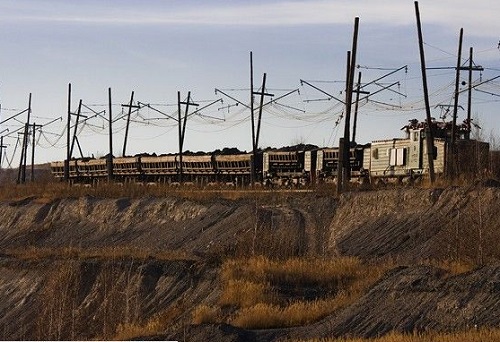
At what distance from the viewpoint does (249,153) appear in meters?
72.5

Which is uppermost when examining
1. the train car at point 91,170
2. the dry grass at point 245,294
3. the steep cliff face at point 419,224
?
the train car at point 91,170

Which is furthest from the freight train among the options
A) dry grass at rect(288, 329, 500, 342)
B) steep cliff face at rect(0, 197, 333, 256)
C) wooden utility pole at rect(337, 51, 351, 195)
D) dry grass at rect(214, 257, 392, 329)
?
dry grass at rect(288, 329, 500, 342)

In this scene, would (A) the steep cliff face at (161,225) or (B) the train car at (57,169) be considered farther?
(B) the train car at (57,169)

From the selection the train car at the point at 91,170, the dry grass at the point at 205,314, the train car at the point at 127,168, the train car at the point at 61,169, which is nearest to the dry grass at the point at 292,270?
the dry grass at the point at 205,314

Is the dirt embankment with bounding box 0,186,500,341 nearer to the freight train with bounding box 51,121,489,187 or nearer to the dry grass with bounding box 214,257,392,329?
the dry grass with bounding box 214,257,392,329

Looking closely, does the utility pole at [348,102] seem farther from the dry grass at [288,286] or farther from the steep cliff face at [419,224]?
the dry grass at [288,286]

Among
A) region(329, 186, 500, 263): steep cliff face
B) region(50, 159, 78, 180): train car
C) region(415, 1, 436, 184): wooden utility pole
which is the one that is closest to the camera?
region(329, 186, 500, 263): steep cliff face

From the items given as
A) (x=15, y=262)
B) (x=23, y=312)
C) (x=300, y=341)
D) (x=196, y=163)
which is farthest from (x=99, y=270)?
(x=196, y=163)

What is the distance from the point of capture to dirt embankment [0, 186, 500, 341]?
24.1m

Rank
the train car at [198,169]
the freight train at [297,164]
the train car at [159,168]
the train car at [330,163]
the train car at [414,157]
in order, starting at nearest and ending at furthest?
the train car at [414,157], the freight train at [297,164], the train car at [330,163], the train car at [198,169], the train car at [159,168]

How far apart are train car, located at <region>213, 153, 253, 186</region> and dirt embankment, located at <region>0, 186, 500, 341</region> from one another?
48.5ft

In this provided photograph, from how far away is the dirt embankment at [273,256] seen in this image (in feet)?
79.2

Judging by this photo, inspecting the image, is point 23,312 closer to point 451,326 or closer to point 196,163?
point 451,326

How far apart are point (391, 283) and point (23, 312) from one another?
19107 millimetres
